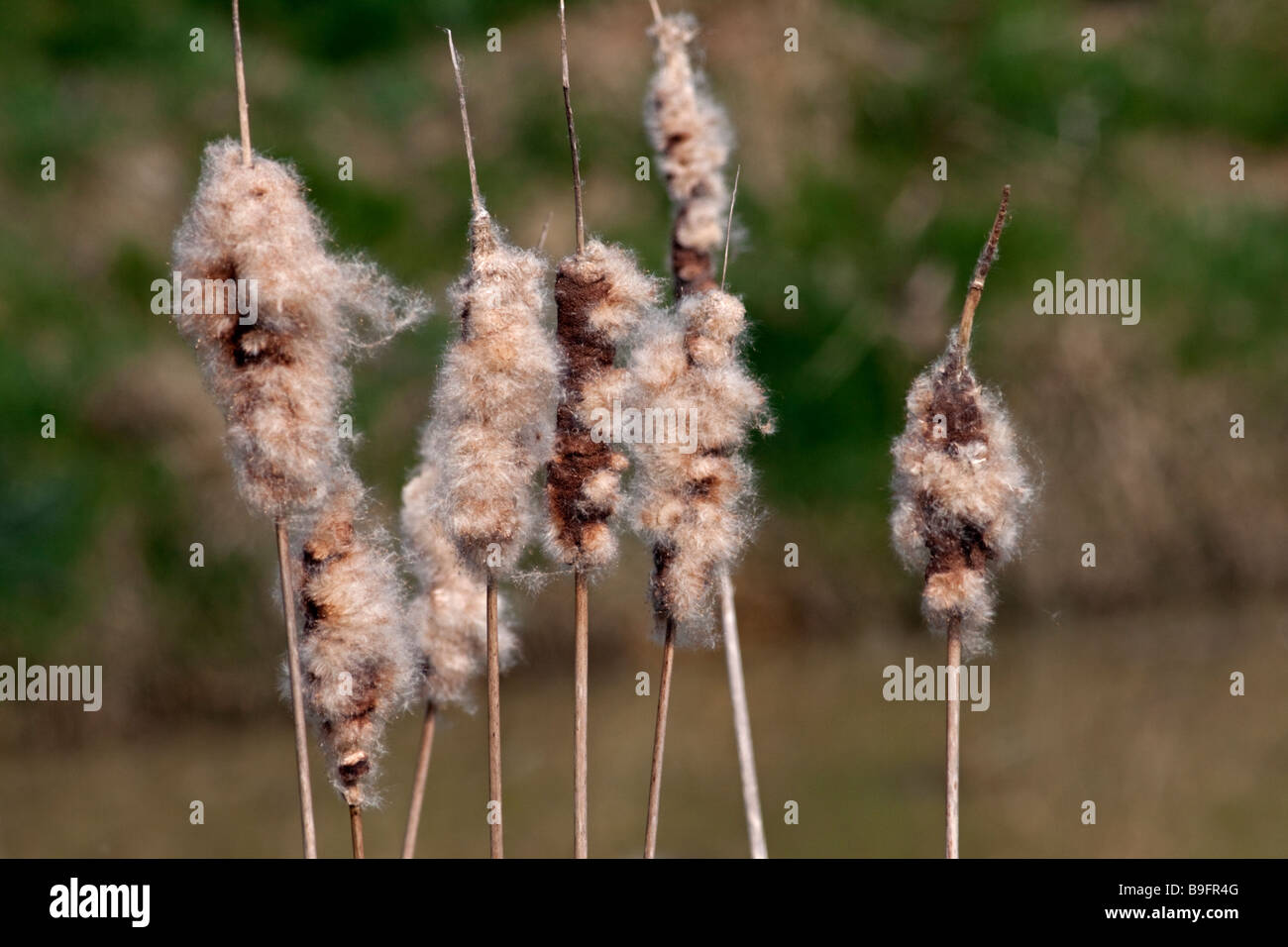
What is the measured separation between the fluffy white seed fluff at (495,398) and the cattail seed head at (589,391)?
0.03m

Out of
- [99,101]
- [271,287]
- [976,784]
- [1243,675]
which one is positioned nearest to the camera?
[271,287]

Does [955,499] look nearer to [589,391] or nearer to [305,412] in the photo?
[589,391]

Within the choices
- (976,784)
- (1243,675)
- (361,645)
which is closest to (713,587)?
(361,645)

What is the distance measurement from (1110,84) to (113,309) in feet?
16.1

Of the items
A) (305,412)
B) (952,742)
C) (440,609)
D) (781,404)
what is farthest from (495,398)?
(781,404)

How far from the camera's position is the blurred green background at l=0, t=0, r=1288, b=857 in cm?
548

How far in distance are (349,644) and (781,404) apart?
5.01 metres

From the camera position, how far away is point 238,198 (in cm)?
198

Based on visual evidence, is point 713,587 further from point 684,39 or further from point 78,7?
point 78,7

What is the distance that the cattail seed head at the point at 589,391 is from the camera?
1.97 m

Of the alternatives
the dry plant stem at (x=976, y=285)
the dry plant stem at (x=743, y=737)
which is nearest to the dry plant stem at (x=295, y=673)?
the dry plant stem at (x=743, y=737)

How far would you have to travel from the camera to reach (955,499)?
2.00 m

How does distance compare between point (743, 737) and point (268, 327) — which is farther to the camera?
point (743, 737)

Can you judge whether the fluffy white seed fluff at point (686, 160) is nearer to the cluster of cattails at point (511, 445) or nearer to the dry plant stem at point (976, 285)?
the cluster of cattails at point (511, 445)
